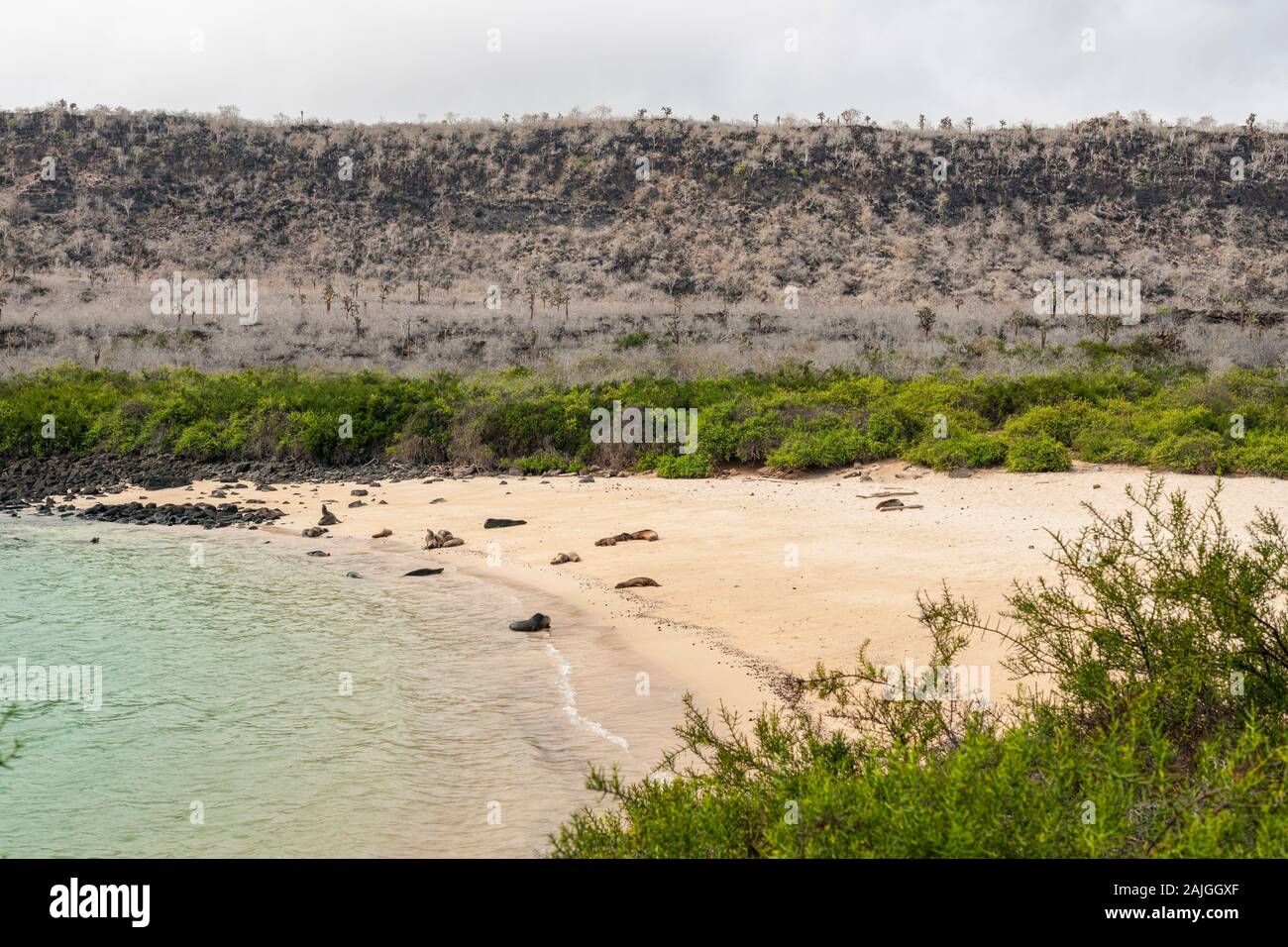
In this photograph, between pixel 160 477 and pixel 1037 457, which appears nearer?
pixel 1037 457

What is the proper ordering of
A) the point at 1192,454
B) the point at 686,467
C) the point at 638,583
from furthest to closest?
1. the point at 686,467
2. the point at 1192,454
3. the point at 638,583

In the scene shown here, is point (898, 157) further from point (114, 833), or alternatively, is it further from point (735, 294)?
point (114, 833)

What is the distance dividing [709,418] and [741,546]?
23.0 ft

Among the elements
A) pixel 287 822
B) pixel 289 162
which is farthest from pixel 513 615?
pixel 289 162

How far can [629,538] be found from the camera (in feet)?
44.9

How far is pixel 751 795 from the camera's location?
4.13 m

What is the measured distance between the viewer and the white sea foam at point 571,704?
23.4 ft

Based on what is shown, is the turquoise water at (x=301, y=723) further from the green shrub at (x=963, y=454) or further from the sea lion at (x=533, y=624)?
the green shrub at (x=963, y=454)

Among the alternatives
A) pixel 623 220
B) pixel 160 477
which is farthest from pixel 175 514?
pixel 623 220

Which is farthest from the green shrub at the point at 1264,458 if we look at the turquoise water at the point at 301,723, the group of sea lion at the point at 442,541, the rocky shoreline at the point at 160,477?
the group of sea lion at the point at 442,541

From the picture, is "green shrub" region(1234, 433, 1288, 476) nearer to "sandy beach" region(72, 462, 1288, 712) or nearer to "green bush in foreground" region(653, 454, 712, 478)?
"sandy beach" region(72, 462, 1288, 712)

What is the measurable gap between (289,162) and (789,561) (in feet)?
184

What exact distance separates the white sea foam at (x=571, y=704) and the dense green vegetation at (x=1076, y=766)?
7.34 ft

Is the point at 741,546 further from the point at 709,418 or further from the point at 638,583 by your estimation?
the point at 709,418
